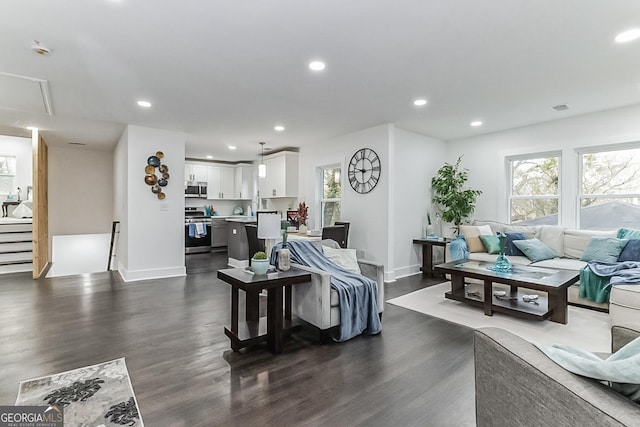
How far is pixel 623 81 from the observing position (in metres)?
3.51

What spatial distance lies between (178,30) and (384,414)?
3.05 meters

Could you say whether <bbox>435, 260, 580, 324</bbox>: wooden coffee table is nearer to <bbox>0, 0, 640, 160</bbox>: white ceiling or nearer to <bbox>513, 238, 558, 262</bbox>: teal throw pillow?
<bbox>513, 238, 558, 262</bbox>: teal throw pillow

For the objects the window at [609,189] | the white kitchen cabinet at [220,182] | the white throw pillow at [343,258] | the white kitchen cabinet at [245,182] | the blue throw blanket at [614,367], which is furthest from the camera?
the white kitchen cabinet at [245,182]

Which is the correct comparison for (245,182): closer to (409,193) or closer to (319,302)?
(409,193)

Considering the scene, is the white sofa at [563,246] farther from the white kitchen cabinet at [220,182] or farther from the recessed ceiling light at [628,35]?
the white kitchen cabinet at [220,182]

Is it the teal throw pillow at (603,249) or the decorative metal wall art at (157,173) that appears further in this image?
the decorative metal wall art at (157,173)

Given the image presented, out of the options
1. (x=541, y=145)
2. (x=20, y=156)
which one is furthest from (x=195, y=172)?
(x=541, y=145)

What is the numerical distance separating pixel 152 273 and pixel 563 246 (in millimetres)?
6489

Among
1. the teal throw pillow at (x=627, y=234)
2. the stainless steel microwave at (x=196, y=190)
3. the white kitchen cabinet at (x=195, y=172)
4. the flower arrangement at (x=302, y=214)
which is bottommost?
the teal throw pillow at (x=627, y=234)

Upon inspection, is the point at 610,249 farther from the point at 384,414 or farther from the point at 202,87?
the point at 202,87

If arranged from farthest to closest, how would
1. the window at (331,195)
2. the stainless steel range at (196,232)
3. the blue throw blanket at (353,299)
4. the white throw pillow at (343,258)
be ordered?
1. the stainless steel range at (196,232)
2. the window at (331,195)
3. the white throw pillow at (343,258)
4. the blue throw blanket at (353,299)

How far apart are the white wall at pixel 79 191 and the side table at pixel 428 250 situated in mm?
7654

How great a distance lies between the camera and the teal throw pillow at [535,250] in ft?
14.7

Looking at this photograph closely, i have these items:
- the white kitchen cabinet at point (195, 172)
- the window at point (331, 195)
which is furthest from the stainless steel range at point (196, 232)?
the window at point (331, 195)
